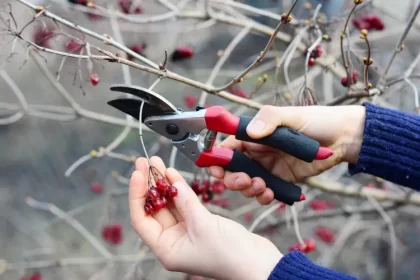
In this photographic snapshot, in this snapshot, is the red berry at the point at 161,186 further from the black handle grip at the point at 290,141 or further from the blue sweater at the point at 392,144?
the blue sweater at the point at 392,144

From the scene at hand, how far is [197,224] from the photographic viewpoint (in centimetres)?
115

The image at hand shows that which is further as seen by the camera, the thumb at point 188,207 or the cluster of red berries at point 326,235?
the cluster of red berries at point 326,235

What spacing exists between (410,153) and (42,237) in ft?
8.12

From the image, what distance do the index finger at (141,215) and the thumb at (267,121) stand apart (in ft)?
0.96

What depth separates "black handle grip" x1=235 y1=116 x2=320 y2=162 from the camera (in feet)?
3.87

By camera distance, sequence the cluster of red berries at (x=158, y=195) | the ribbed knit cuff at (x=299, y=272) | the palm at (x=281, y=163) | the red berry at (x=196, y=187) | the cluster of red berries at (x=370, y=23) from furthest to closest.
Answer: the cluster of red berries at (x=370, y=23) → the red berry at (x=196, y=187) → the palm at (x=281, y=163) → the cluster of red berries at (x=158, y=195) → the ribbed knit cuff at (x=299, y=272)

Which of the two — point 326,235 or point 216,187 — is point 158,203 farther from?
point 326,235

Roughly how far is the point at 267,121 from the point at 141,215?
0.38m

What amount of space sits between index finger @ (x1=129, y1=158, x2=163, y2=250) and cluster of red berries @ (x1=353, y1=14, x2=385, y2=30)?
1283 millimetres

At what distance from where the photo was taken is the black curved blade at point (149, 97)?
1.18 meters

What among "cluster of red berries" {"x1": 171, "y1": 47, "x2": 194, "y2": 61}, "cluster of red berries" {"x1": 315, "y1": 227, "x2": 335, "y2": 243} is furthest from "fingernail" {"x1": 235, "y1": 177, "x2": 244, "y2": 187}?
"cluster of red berries" {"x1": 315, "y1": 227, "x2": 335, "y2": 243}

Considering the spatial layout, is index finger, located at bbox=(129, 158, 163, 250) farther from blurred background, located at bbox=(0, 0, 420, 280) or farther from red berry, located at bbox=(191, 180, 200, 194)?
blurred background, located at bbox=(0, 0, 420, 280)

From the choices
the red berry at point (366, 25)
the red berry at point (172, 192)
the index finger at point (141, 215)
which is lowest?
the index finger at point (141, 215)

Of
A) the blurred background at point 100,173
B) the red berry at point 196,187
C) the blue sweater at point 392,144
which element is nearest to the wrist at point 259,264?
the blue sweater at point 392,144
